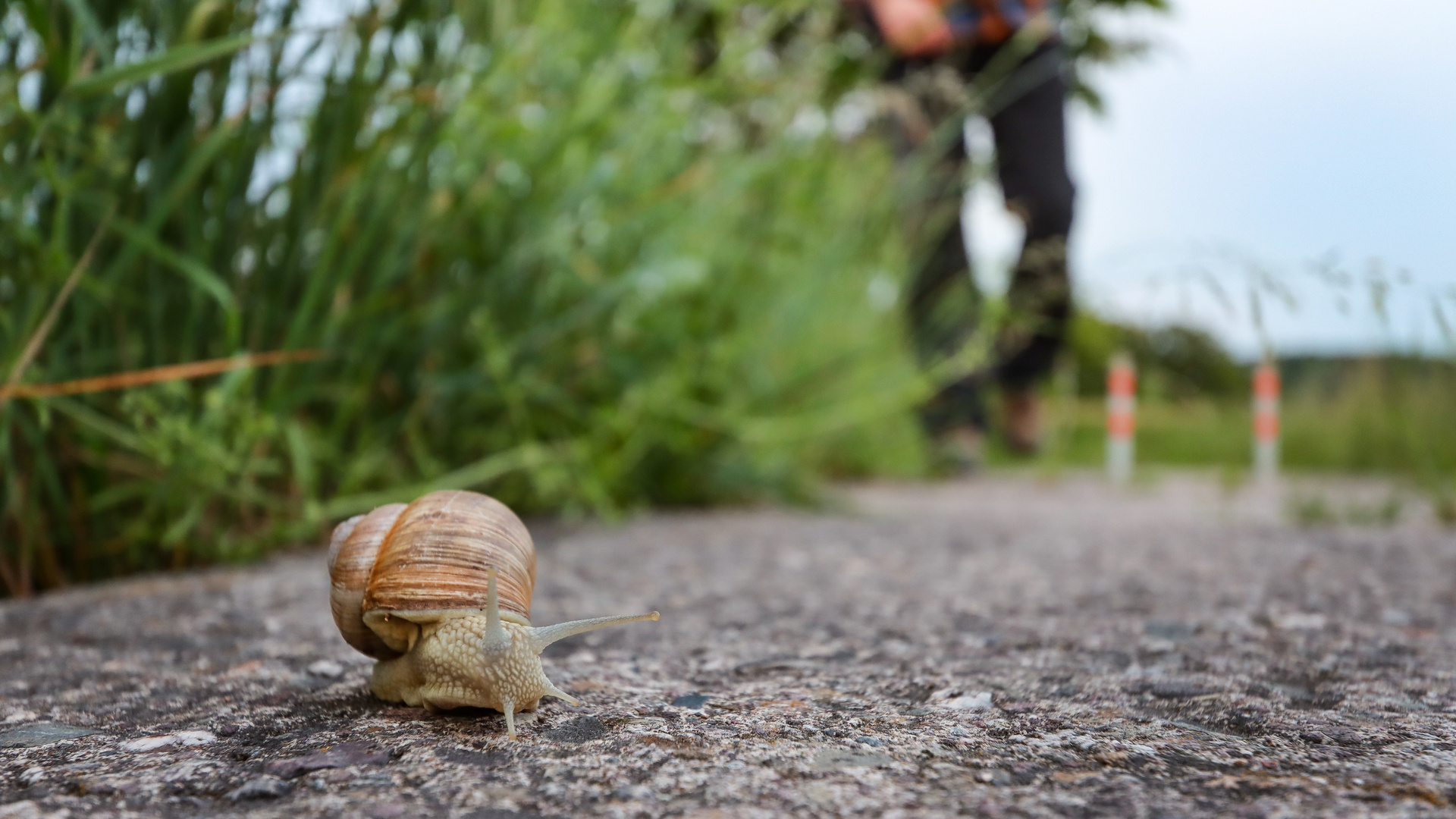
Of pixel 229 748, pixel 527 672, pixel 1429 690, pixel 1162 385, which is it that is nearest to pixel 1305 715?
pixel 1429 690

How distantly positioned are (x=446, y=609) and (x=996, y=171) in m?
3.70

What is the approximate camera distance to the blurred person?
2.98 metres

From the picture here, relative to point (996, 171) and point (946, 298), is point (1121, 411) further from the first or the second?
point (946, 298)

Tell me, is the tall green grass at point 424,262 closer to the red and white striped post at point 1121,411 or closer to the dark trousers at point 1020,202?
the dark trousers at point 1020,202

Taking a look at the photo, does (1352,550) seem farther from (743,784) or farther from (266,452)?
(266,452)

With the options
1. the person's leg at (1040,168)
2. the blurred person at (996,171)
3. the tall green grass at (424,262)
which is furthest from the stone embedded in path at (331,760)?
the person's leg at (1040,168)

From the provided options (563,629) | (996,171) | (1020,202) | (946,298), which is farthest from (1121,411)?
(563,629)

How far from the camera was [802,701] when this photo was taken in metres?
1.05

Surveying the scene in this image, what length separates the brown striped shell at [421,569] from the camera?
98cm

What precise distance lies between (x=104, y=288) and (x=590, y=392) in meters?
1.19

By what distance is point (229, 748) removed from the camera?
3.01ft

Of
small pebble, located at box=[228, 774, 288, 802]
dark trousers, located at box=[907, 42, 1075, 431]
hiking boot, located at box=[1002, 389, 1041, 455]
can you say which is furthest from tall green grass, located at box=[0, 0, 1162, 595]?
hiking boot, located at box=[1002, 389, 1041, 455]

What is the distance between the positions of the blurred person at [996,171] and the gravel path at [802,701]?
126cm

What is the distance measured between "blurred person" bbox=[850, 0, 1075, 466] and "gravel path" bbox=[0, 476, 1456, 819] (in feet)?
4.15
